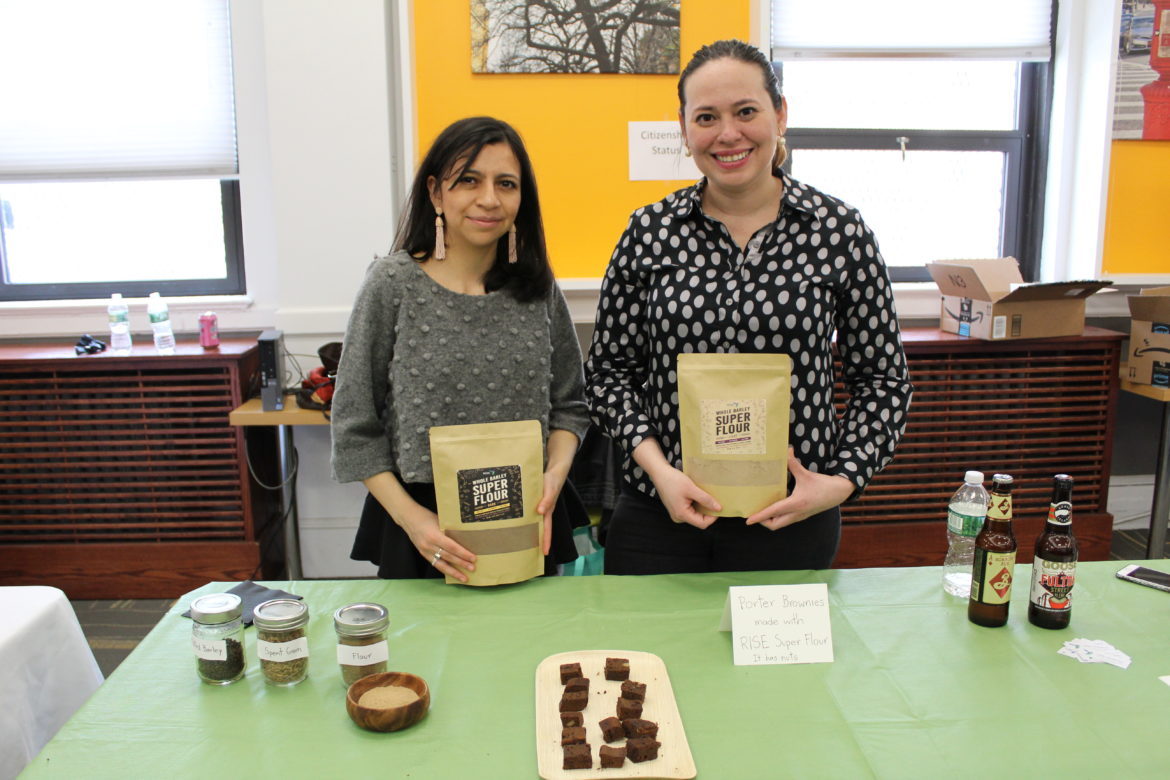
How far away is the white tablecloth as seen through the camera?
4.39 ft

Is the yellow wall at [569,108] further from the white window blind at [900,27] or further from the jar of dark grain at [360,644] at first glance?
the jar of dark grain at [360,644]

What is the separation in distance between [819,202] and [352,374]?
0.84m

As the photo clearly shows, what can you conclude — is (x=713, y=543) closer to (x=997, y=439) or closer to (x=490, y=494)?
(x=490, y=494)

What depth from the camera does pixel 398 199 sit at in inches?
118

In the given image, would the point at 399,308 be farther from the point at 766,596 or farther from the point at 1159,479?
the point at 1159,479

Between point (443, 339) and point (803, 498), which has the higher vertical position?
point (443, 339)

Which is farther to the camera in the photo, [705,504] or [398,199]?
[398,199]

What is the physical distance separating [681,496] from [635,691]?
341 millimetres

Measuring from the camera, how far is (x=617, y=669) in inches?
44.0

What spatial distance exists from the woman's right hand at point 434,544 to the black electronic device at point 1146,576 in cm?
111

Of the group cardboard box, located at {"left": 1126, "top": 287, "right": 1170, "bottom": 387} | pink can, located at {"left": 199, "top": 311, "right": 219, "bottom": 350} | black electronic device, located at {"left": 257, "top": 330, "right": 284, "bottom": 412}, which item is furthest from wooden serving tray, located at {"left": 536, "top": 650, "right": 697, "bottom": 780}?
cardboard box, located at {"left": 1126, "top": 287, "right": 1170, "bottom": 387}

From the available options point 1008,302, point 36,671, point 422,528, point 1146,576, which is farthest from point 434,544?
point 1008,302

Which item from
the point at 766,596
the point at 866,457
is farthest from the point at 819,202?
the point at 766,596

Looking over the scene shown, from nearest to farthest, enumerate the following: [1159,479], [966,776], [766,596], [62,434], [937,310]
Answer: [966,776] → [766,596] → [62,434] → [1159,479] → [937,310]
